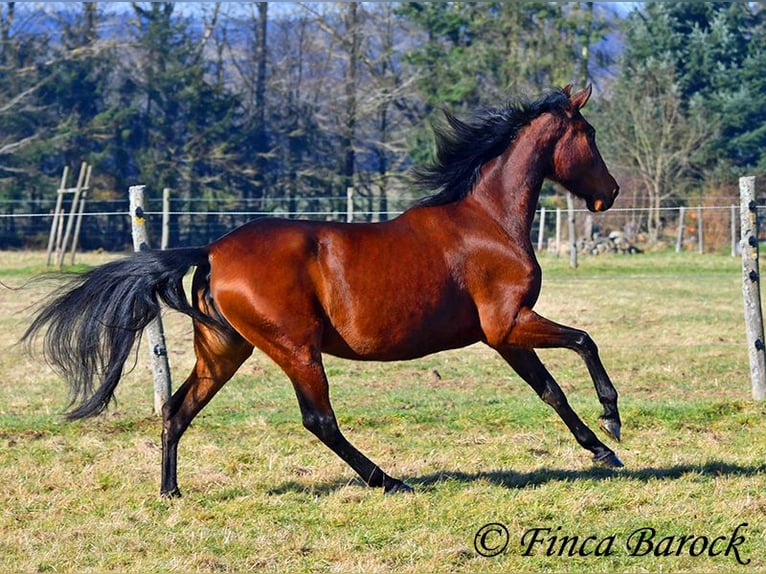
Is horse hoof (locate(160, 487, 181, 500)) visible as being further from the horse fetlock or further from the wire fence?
the wire fence

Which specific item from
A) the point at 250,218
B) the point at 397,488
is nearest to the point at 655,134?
the point at 250,218

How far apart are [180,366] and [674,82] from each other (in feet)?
92.1

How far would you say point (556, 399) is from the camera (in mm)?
6625

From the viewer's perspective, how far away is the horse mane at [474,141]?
22.3ft

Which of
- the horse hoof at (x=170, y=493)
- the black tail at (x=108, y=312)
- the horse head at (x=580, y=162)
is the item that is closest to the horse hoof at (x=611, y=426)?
the horse head at (x=580, y=162)

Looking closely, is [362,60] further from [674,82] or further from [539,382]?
[539,382]

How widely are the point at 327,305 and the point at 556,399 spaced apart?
62.1 inches

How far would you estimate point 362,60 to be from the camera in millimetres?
39094

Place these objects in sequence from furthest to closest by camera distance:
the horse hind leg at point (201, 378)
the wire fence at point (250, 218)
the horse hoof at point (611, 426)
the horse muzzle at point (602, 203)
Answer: the wire fence at point (250, 218) < the horse muzzle at point (602, 203) < the horse hoof at point (611, 426) < the horse hind leg at point (201, 378)

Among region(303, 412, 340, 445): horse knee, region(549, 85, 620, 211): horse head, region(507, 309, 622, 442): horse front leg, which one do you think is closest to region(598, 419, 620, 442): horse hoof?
region(507, 309, 622, 442): horse front leg

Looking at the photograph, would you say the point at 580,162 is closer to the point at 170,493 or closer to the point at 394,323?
the point at 394,323

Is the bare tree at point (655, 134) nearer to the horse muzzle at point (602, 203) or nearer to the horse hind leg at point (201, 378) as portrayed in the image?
the horse muzzle at point (602, 203)

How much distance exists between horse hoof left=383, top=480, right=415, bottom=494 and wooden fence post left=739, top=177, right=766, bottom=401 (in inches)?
173

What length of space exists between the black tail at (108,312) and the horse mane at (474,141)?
5.19ft
